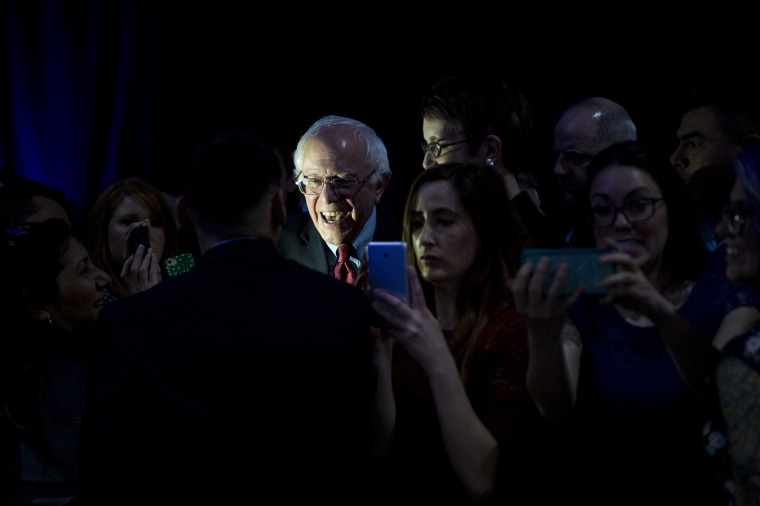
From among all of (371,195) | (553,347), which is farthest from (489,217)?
(371,195)

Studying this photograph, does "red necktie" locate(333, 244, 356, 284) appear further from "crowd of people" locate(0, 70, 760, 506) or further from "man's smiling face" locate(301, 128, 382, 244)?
"crowd of people" locate(0, 70, 760, 506)

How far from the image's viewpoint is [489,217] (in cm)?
236

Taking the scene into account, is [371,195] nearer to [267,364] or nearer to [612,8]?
[267,364]

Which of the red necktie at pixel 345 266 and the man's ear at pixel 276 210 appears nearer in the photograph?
the man's ear at pixel 276 210

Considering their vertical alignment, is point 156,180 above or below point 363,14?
below

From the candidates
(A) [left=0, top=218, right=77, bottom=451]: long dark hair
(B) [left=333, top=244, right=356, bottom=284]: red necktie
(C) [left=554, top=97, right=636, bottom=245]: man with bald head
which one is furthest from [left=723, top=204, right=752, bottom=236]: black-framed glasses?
(A) [left=0, top=218, right=77, bottom=451]: long dark hair

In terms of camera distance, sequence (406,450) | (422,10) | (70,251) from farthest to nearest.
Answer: (422,10)
(70,251)
(406,450)

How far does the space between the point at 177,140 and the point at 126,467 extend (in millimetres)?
3295

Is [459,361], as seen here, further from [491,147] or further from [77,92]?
[77,92]

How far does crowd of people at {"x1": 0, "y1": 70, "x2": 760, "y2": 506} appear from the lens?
1840 mm

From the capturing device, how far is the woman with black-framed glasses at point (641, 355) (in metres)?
1.99

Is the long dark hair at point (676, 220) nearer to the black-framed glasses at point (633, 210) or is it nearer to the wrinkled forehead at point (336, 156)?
the black-framed glasses at point (633, 210)

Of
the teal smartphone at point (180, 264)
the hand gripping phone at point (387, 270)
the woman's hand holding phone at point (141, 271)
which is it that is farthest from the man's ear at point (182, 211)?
the teal smartphone at point (180, 264)

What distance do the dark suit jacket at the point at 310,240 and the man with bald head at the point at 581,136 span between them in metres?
0.69
